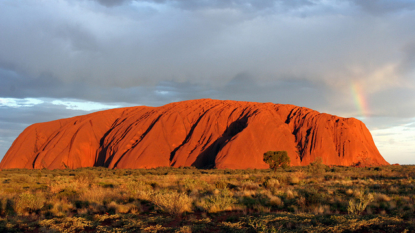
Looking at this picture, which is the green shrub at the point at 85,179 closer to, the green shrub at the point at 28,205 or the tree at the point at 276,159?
the green shrub at the point at 28,205

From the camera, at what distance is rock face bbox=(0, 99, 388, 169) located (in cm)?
5112

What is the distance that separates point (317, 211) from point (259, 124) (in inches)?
1772

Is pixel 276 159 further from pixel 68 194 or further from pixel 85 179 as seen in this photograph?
pixel 68 194

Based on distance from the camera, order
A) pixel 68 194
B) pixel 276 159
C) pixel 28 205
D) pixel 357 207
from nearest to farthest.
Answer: pixel 357 207 < pixel 28 205 < pixel 68 194 < pixel 276 159

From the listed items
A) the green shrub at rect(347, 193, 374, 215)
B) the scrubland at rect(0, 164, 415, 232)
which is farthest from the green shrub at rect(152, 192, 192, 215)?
the green shrub at rect(347, 193, 374, 215)

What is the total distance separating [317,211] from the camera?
9633 mm

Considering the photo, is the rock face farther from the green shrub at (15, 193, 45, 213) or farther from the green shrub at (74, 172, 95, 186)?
the green shrub at (15, 193, 45, 213)

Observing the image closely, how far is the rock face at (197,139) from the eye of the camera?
51.1 metres

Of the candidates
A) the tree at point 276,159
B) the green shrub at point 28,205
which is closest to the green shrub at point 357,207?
the green shrub at point 28,205

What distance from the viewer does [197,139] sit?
181 ft

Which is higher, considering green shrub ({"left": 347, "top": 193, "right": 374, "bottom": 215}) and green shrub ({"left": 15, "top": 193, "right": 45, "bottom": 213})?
green shrub ({"left": 347, "top": 193, "right": 374, "bottom": 215})

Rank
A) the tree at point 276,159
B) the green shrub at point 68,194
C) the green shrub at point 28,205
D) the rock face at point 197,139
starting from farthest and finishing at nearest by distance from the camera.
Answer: the rock face at point 197,139
the tree at point 276,159
the green shrub at point 68,194
the green shrub at point 28,205

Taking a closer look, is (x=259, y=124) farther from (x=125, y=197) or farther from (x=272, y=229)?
(x=272, y=229)

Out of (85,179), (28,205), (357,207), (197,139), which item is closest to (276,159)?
(197,139)
